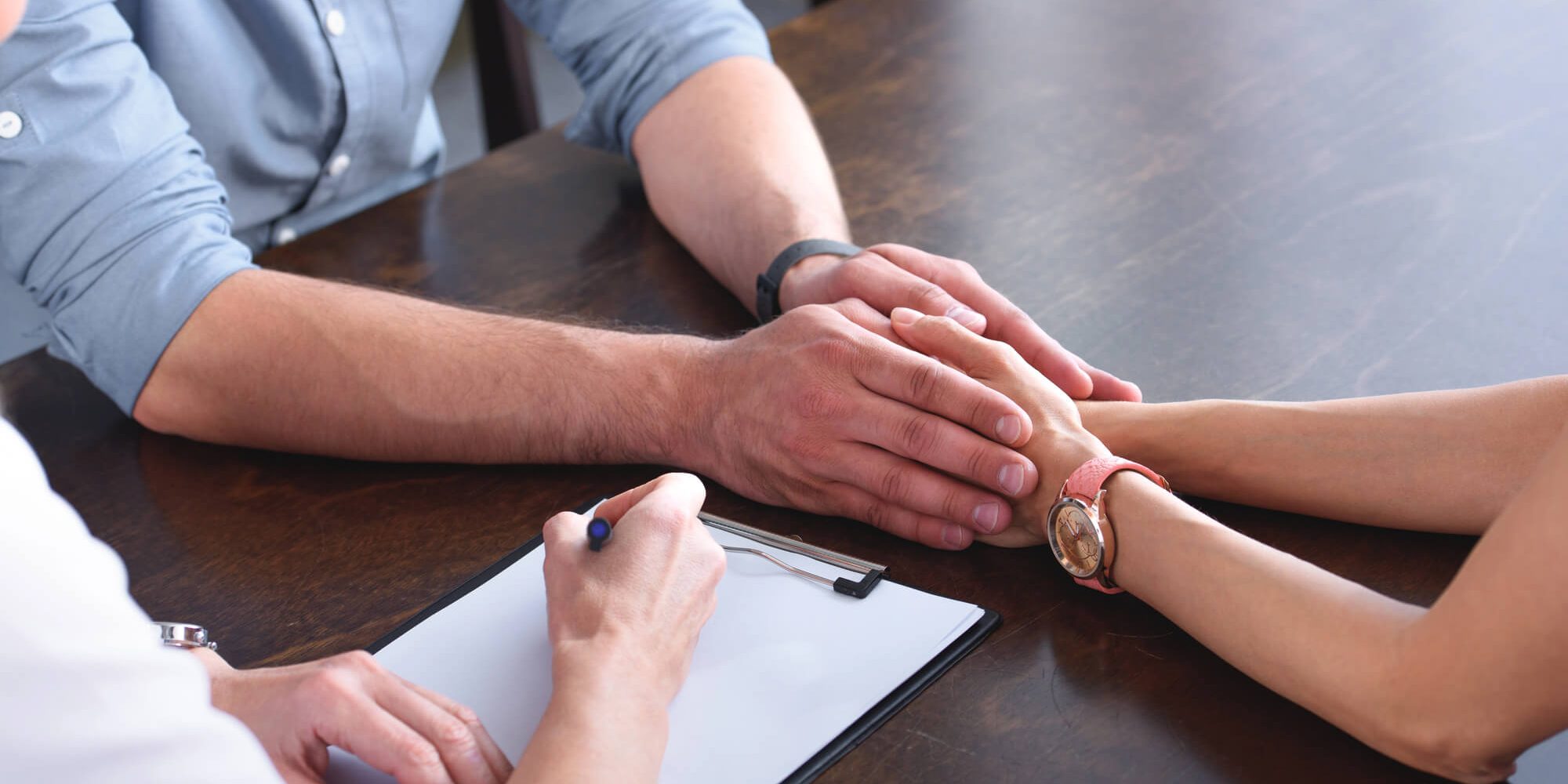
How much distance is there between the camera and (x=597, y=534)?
32.2 inches

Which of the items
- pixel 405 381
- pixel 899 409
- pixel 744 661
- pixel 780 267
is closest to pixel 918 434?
pixel 899 409

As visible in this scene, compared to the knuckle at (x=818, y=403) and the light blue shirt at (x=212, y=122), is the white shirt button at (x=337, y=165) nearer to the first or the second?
the light blue shirt at (x=212, y=122)

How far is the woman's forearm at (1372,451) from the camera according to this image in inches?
32.3

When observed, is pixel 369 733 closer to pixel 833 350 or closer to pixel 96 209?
pixel 833 350

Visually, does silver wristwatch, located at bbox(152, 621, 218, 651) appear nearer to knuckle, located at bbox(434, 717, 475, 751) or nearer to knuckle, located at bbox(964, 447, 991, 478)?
knuckle, located at bbox(434, 717, 475, 751)

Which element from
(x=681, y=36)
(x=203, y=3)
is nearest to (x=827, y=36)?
(x=681, y=36)

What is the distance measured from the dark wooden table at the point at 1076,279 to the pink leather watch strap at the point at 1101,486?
0.01 m

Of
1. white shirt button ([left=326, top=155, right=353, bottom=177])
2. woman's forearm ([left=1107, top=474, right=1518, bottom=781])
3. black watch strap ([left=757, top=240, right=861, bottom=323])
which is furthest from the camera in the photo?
white shirt button ([left=326, top=155, right=353, bottom=177])

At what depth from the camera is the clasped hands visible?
35.6 inches

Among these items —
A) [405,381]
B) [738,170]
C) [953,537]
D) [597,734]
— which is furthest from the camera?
[738,170]

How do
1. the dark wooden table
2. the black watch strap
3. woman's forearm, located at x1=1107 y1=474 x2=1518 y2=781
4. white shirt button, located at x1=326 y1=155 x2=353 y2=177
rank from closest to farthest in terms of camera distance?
woman's forearm, located at x1=1107 y1=474 x2=1518 y2=781 → the dark wooden table → the black watch strap → white shirt button, located at x1=326 y1=155 x2=353 y2=177

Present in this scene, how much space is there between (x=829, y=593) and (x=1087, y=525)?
0.58 feet

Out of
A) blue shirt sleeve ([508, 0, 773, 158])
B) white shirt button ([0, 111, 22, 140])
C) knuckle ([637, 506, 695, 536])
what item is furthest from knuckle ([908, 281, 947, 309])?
white shirt button ([0, 111, 22, 140])

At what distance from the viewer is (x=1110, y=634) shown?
78 centimetres
